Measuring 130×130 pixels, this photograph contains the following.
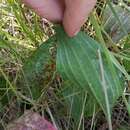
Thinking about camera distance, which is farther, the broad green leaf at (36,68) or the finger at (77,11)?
the broad green leaf at (36,68)

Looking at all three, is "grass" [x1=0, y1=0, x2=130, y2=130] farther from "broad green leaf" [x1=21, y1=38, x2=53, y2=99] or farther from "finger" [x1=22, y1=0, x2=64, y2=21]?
"finger" [x1=22, y1=0, x2=64, y2=21]

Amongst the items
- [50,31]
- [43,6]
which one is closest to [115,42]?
[50,31]

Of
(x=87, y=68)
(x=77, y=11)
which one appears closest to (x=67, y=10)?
(x=77, y=11)

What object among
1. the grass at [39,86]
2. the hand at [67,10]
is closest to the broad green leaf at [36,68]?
the grass at [39,86]

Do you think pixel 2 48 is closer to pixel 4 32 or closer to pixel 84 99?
pixel 4 32

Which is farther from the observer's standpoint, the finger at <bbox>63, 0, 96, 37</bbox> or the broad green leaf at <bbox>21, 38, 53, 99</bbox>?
the broad green leaf at <bbox>21, 38, 53, 99</bbox>

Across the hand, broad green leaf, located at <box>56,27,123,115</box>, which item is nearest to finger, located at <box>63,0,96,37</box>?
the hand

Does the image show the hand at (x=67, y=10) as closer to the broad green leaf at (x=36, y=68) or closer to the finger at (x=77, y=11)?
the finger at (x=77, y=11)
